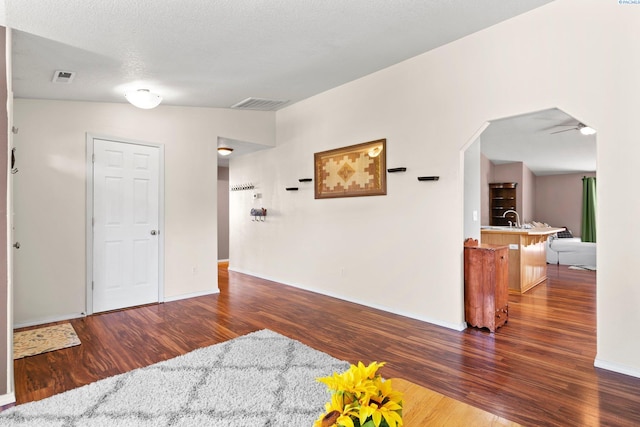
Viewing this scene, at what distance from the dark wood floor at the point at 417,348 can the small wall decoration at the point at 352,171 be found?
4.79ft

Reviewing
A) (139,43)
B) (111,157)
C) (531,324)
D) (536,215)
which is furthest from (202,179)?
(536,215)

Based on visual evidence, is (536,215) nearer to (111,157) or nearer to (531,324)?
(531,324)

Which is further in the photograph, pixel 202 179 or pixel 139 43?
pixel 202 179

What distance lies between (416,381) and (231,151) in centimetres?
486

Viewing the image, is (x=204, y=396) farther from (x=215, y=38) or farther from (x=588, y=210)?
(x=588, y=210)

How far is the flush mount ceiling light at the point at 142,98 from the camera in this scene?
12.1 feet

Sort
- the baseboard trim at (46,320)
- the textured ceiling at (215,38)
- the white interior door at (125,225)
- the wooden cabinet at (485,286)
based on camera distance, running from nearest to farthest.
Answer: the textured ceiling at (215,38) → the wooden cabinet at (485,286) → the baseboard trim at (46,320) → the white interior door at (125,225)

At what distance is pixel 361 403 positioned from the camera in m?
0.92

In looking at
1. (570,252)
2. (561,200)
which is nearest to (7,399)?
(570,252)

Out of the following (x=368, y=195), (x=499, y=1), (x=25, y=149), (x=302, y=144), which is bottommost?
(x=368, y=195)

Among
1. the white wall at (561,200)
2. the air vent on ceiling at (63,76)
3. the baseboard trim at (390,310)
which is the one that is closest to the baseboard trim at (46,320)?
the air vent on ceiling at (63,76)

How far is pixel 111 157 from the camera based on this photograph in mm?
4203

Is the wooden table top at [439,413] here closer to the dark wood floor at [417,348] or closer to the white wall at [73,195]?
the dark wood floor at [417,348]

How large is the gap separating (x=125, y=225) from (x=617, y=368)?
503 cm
